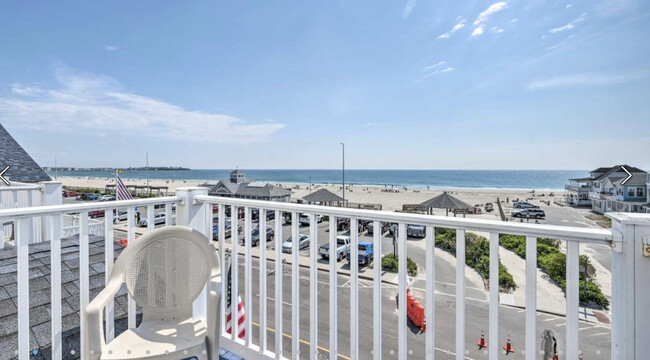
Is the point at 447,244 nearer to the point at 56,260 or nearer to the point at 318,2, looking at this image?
the point at 56,260

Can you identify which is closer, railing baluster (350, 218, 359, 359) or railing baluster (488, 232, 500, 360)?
railing baluster (488, 232, 500, 360)

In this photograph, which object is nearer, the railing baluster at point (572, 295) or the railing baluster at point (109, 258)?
the railing baluster at point (572, 295)

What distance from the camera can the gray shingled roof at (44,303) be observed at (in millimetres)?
1689

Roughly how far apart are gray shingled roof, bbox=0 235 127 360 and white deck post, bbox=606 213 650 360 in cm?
255

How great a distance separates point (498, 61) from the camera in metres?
12.4

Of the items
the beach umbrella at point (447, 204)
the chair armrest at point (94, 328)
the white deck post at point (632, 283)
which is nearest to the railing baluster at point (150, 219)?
the chair armrest at point (94, 328)

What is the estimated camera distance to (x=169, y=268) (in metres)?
1.64

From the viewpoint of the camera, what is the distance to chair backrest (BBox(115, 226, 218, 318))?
Answer: 1609 mm

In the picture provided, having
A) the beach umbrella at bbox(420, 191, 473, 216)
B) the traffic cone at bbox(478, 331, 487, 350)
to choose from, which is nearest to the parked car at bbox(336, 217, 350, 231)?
the traffic cone at bbox(478, 331, 487, 350)

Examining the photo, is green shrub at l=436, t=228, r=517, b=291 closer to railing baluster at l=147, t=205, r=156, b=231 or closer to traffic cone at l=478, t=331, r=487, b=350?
railing baluster at l=147, t=205, r=156, b=231

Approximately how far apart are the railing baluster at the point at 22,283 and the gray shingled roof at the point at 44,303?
0.62 ft

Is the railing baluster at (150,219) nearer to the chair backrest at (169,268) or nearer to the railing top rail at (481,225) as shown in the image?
the chair backrest at (169,268)

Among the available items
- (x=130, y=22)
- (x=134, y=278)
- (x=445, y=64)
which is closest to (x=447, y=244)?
(x=134, y=278)

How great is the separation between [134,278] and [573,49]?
1457 centimetres
